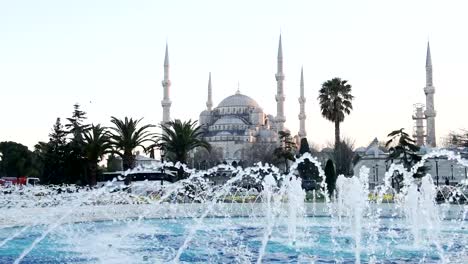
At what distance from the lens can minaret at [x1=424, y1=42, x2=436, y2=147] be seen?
55.0 m

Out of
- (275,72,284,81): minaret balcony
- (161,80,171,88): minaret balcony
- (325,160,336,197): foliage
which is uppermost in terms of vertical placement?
(275,72,284,81): minaret balcony

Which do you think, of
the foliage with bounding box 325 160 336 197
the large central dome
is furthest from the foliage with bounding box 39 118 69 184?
the large central dome

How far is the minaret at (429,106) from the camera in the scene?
2164 inches

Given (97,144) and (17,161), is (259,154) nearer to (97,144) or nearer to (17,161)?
(17,161)

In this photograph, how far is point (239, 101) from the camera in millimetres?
87500

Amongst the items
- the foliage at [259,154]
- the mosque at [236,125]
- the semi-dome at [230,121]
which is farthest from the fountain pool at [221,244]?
the semi-dome at [230,121]

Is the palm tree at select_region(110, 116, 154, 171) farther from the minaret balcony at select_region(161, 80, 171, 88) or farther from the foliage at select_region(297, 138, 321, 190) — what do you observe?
the minaret balcony at select_region(161, 80, 171, 88)

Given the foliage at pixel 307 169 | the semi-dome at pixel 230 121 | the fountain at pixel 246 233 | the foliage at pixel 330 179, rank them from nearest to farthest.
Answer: the fountain at pixel 246 233 → the foliage at pixel 330 179 → the foliage at pixel 307 169 → the semi-dome at pixel 230 121

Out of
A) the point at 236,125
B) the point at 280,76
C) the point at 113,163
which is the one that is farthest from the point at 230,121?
the point at 113,163

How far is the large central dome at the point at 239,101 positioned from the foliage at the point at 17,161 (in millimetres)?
39369

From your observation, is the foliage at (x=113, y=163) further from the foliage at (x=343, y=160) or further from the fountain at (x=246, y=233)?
the fountain at (x=246, y=233)

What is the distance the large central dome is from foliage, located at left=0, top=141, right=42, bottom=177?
39.4 m

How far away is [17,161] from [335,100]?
27.1 metres

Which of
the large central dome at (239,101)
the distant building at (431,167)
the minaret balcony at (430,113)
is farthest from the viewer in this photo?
the large central dome at (239,101)
